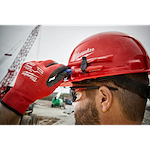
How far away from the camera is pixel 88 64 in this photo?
1.41 meters

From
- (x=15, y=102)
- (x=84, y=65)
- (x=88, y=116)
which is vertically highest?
(x=84, y=65)

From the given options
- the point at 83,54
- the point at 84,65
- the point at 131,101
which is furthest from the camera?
the point at 83,54

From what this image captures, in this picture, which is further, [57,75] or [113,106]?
[57,75]

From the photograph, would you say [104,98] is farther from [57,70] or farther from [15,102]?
[15,102]

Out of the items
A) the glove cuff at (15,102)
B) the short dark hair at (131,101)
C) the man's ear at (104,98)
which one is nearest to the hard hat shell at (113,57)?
the short dark hair at (131,101)

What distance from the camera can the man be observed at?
119 cm

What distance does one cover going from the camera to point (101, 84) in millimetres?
1327

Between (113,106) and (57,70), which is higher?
(57,70)

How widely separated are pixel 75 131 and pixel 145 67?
141 centimetres

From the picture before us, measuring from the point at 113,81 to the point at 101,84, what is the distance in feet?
0.60

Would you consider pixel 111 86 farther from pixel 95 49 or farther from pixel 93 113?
pixel 95 49

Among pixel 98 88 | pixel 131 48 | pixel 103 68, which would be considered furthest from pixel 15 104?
pixel 131 48

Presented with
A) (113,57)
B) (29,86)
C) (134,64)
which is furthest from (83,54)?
(29,86)

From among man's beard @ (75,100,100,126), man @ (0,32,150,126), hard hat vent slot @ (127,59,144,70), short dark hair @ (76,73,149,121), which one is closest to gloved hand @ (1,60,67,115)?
man @ (0,32,150,126)
